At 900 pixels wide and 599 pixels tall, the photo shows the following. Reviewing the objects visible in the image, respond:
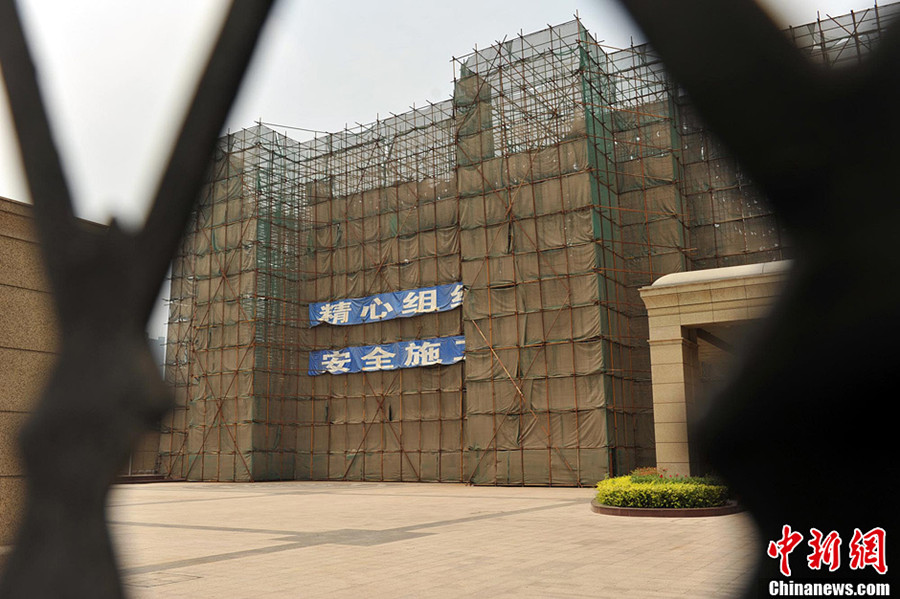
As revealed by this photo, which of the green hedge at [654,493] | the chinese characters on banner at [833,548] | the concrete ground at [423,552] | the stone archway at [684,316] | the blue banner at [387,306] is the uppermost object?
the blue banner at [387,306]

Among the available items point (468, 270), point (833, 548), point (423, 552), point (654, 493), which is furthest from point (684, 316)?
point (833, 548)

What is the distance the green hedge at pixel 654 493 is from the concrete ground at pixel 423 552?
48 cm

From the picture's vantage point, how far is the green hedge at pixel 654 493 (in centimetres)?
1342

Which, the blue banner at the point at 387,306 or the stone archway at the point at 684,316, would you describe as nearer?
the stone archway at the point at 684,316

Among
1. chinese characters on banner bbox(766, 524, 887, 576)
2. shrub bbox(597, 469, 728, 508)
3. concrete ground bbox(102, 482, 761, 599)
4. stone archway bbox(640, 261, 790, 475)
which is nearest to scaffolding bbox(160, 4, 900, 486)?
stone archway bbox(640, 261, 790, 475)

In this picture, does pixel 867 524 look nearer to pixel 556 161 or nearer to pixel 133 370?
pixel 133 370

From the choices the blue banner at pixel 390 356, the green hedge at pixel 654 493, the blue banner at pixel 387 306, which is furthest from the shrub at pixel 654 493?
the blue banner at pixel 387 306

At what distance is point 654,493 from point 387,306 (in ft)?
57.3

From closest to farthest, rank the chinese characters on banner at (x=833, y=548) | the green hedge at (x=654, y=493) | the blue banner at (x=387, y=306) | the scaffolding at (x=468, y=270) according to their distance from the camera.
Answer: the chinese characters on banner at (x=833, y=548)
the green hedge at (x=654, y=493)
the scaffolding at (x=468, y=270)
the blue banner at (x=387, y=306)

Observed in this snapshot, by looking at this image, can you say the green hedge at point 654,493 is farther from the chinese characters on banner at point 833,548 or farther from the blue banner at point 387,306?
the blue banner at point 387,306

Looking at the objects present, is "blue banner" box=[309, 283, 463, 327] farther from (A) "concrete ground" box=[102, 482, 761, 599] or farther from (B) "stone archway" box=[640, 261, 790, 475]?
(B) "stone archway" box=[640, 261, 790, 475]

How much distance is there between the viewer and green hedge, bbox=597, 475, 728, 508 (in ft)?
44.0

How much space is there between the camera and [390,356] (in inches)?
1150

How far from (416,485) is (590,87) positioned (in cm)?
1513
